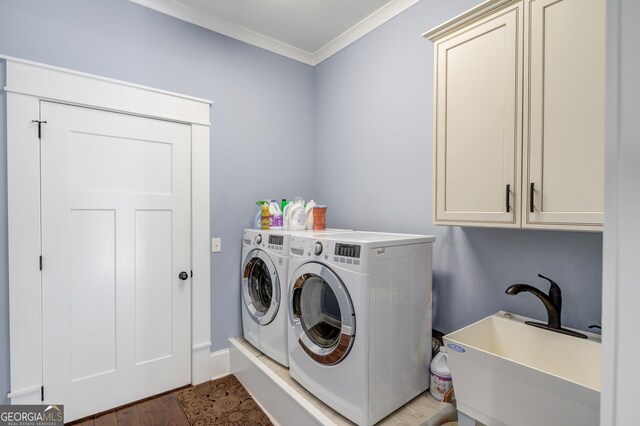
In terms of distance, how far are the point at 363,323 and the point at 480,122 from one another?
3.46 ft

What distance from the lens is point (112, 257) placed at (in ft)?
6.58

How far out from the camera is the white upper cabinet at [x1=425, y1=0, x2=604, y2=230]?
107 centimetres

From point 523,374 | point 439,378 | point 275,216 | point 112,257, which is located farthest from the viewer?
point 275,216

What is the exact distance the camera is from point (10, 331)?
170 centimetres

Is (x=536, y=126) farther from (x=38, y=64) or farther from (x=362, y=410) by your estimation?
(x=38, y=64)

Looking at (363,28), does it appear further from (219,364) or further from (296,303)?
(219,364)

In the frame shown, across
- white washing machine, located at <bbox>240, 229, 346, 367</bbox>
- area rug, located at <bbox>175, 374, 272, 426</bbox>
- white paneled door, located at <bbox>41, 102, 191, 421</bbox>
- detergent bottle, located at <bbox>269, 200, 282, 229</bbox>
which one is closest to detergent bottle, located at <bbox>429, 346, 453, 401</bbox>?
white washing machine, located at <bbox>240, 229, 346, 367</bbox>

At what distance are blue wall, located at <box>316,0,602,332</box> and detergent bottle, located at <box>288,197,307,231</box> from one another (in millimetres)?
438

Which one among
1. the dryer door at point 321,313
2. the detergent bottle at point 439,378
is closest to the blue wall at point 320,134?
the detergent bottle at point 439,378

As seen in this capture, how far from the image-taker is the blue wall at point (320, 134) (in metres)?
1.64

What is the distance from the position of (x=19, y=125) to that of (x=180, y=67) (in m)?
1.03

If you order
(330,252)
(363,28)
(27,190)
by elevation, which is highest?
(363,28)

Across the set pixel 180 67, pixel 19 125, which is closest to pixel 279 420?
pixel 19 125

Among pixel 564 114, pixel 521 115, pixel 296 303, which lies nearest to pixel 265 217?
pixel 296 303
